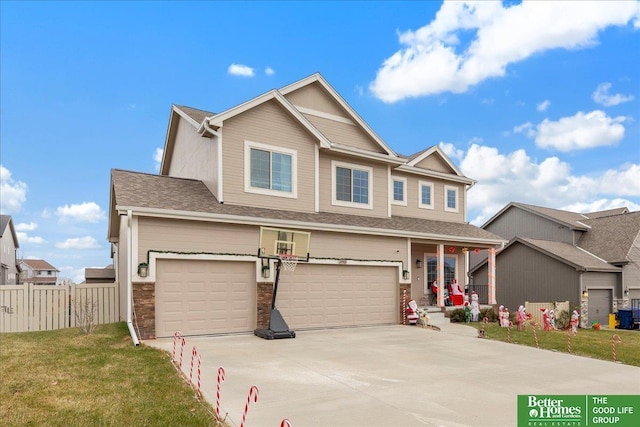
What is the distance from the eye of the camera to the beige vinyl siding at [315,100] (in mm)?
18531

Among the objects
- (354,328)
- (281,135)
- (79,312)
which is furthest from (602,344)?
(79,312)

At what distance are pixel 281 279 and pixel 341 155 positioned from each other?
5838 millimetres

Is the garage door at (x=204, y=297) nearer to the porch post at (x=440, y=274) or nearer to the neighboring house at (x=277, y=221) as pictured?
the neighboring house at (x=277, y=221)

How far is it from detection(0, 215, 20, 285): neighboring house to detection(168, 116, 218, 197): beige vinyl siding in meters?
26.6

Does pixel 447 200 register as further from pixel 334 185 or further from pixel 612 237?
pixel 612 237

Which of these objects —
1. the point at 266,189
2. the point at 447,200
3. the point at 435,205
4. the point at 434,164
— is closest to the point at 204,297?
the point at 266,189

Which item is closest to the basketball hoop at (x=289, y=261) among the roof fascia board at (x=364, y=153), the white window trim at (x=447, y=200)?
the roof fascia board at (x=364, y=153)

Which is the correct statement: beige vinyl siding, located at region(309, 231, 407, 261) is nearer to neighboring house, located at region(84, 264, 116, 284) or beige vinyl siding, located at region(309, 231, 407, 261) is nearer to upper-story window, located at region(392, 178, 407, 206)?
upper-story window, located at region(392, 178, 407, 206)

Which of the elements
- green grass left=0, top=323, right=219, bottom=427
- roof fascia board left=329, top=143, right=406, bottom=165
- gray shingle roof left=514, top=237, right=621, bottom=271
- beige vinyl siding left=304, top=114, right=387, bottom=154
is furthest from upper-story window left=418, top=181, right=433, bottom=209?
green grass left=0, top=323, right=219, bottom=427

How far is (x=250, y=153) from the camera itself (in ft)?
52.5

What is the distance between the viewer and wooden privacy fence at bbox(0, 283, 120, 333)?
51.0 ft

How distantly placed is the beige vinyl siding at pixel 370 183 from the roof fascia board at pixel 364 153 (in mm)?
403

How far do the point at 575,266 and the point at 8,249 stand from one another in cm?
4566

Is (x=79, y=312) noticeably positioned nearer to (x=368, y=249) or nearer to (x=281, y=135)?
(x=281, y=135)
